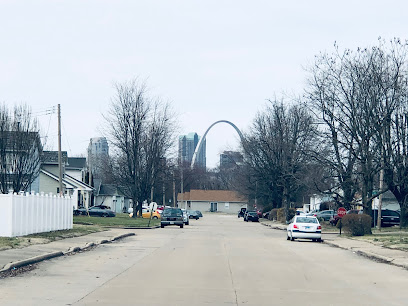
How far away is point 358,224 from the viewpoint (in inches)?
1519

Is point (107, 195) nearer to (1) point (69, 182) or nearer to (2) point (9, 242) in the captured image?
(1) point (69, 182)

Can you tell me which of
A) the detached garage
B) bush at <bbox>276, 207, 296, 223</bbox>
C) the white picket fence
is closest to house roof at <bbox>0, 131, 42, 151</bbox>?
the white picket fence

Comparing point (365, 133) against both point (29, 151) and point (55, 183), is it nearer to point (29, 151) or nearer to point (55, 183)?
point (29, 151)

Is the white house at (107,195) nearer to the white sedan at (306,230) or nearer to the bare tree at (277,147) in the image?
the bare tree at (277,147)

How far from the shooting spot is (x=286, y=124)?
227 feet

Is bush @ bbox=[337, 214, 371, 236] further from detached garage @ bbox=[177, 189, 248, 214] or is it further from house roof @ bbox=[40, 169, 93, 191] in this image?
detached garage @ bbox=[177, 189, 248, 214]

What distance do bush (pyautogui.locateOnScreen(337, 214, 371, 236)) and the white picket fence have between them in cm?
1612

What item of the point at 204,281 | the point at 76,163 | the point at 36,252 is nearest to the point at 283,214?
the point at 76,163

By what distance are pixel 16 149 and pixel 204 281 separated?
32727mm

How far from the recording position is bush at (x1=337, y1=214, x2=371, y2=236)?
38625 mm

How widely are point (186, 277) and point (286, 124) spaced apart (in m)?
54.0

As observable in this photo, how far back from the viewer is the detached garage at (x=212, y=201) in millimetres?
138000

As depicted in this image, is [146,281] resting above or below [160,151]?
below

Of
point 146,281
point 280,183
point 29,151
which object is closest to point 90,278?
point 146,281
